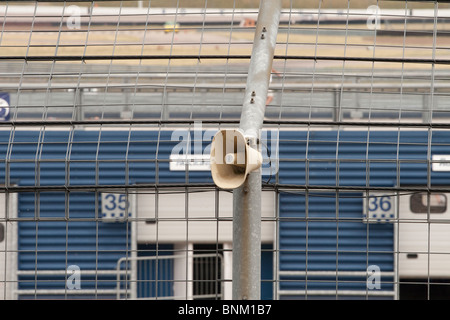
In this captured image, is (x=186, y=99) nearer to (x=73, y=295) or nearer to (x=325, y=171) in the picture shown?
(x=325, y=171)

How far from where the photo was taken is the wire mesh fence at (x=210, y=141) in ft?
54.2

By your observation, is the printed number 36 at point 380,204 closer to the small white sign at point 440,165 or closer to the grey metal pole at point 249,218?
the small white sign at point 440,165

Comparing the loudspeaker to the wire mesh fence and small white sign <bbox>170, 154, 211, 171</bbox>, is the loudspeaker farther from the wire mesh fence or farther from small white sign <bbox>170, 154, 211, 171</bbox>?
small white sign <bbox>170, 154, 211, 171</bbox>

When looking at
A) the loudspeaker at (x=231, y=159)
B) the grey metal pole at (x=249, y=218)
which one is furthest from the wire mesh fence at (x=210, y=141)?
the loudspeaker at (x=231, y=159)

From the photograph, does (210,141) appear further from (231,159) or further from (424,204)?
(231,159)

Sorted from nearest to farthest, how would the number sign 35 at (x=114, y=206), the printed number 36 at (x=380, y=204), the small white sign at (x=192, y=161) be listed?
the small white sign at (x=192, y=161) → the number sign 35 at (x=114, y=206) → the printed number 36 at (x=380, y=204)

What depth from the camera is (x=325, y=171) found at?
16.6 metres

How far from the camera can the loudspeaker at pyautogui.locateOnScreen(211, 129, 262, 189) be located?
8.59m

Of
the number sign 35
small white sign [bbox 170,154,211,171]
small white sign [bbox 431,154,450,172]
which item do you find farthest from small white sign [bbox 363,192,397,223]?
the number sign 35

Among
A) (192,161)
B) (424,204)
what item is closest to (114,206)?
(192,161)

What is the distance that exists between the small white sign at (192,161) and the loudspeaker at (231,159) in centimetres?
720

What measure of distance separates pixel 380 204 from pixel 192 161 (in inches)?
187

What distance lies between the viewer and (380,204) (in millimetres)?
18375
